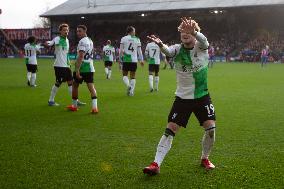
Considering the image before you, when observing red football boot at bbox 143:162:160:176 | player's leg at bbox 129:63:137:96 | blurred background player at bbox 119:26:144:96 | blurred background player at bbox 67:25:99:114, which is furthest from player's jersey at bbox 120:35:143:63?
red football boot at bbox 143:162:160:176

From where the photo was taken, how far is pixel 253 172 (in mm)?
5984

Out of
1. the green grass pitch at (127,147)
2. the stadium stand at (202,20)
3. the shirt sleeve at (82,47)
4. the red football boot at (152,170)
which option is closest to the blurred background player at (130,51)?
the green grass pitch at (127,147)

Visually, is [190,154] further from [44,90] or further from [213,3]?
[213,3]

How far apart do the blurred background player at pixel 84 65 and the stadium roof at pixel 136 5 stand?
3400 centimetres

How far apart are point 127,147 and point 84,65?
13.4 feet

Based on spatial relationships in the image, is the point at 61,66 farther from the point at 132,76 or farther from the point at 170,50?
the point at 170,50

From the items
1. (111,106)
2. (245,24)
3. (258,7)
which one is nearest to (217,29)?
(245,24)

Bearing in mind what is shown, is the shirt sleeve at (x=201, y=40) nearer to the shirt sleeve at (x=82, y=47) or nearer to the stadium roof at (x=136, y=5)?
the shirt sleeve at (x=82, y=47)

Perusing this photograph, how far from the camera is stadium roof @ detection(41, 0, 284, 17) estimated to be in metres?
44.1

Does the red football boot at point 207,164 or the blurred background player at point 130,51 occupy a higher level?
the blurred background player at point 130,51

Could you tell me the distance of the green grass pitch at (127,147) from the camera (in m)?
5.69

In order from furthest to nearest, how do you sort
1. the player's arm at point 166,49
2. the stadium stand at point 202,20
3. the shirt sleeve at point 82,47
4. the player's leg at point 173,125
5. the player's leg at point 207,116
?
1. the stadium stand at point 202,20
2. the shirt sleeve at point 82,47
3. the player's leg at point 207,116
4. the player's leg at point 173,125
5. the player's arm at point 166,49

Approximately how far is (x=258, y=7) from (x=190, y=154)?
129 ft

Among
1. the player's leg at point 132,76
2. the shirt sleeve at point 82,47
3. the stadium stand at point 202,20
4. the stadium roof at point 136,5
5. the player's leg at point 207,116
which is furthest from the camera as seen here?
the stadium stand at point 202,20
